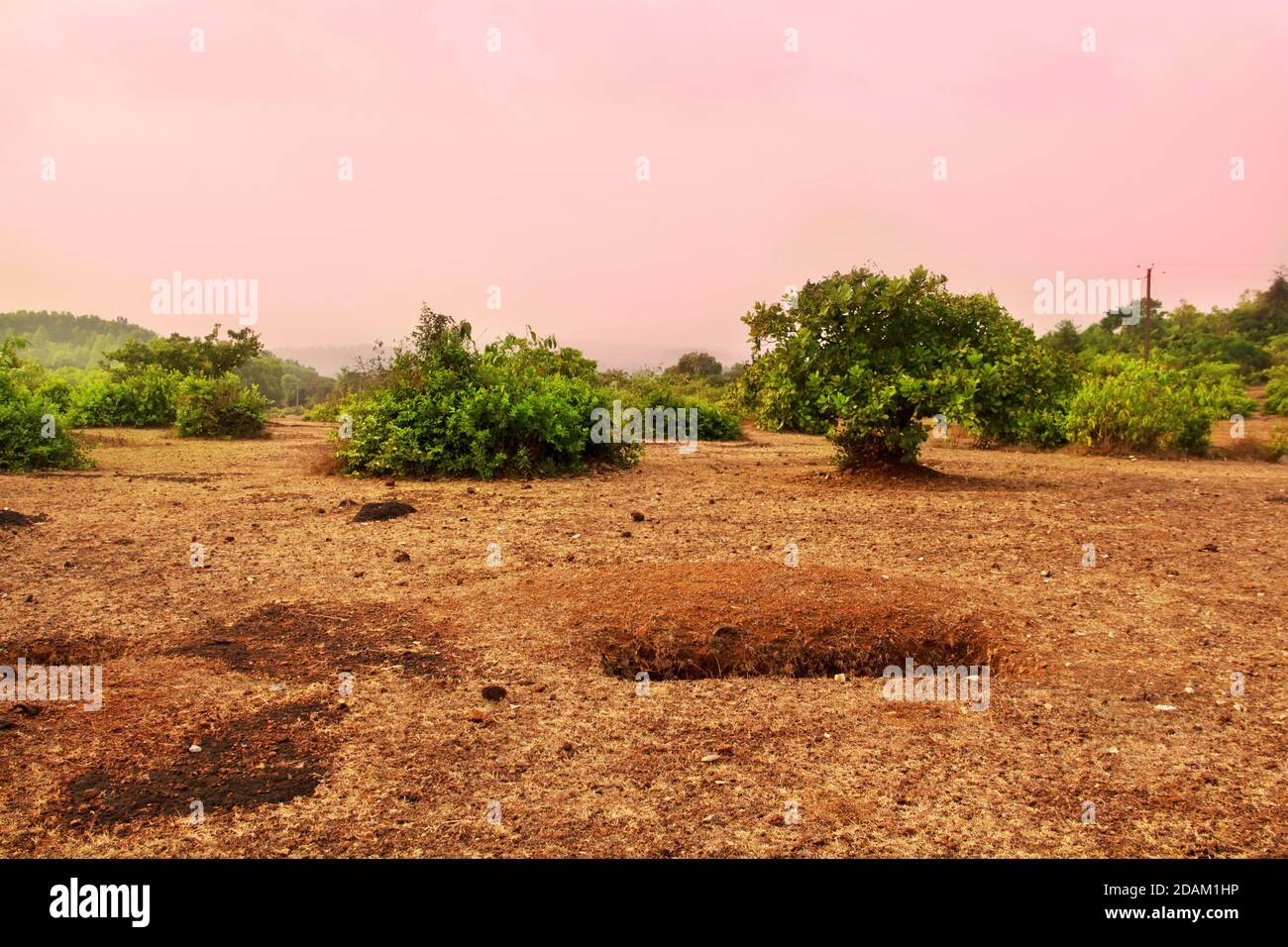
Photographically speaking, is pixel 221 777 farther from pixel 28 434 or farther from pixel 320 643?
pixel 28 434

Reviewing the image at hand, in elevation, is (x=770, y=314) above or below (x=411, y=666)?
above

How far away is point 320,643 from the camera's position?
16.3ft

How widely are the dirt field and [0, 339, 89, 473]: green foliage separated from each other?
4322 millimetres

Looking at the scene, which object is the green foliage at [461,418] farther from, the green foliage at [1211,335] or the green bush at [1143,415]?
the green foliage at [1211,335]

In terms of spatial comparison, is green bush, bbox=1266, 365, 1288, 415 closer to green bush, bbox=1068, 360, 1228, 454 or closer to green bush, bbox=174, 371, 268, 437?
green bush, bbox=1068, 360, 1228, 454

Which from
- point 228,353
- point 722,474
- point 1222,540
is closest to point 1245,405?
point 722,474

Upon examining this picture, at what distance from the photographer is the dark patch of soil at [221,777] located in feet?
10.2

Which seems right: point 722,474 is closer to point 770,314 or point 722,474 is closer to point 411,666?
point 770,314

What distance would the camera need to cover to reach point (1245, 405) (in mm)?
26250

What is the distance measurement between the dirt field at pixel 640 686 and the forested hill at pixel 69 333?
175 metres

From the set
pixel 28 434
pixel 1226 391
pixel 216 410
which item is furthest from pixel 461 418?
pixel 1226 391

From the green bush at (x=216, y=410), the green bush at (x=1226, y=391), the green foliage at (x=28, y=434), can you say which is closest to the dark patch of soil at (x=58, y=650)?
the green foliage at (x=28, y=434)

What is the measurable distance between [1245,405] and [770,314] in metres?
20.9

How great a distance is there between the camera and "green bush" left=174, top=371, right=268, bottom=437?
69.3 ft
